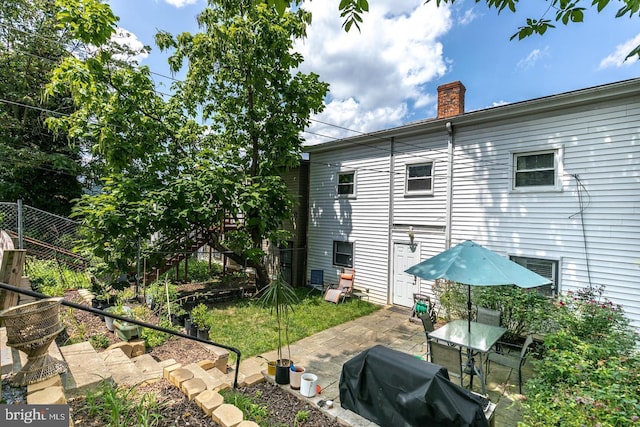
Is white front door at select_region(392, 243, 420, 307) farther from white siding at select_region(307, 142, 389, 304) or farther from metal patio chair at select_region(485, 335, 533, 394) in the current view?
metal patio chair at select_region(485, 335, 533, 394)

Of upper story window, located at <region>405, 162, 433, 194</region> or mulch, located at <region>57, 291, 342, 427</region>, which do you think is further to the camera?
upper story window, located at <region>405, 162, 433, 194</region>

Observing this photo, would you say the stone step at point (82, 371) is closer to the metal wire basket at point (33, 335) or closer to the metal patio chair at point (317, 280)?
the metal wire basket at point (33, 335)

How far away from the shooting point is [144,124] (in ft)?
30.2

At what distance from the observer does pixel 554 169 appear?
704cm

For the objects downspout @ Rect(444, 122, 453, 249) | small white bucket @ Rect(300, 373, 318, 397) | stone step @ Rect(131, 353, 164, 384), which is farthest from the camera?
downspout @ Rect(444, 122, 453, 249)

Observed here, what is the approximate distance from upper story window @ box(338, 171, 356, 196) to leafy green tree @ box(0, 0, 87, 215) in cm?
1250

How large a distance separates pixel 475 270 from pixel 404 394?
2.49 meters

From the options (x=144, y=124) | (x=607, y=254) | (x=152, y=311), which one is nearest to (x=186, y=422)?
(x=152, y=311)

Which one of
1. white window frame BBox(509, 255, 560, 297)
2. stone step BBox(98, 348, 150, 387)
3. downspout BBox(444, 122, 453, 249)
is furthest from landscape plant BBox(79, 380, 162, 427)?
white window frame BBox(509, 255, 560, 297)

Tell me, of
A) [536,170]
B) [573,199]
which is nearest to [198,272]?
[536,170]

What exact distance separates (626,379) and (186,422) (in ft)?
14.6

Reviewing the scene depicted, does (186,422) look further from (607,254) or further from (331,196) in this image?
(331,196)

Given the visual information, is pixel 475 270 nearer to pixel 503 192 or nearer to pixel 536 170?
pixel 503 192

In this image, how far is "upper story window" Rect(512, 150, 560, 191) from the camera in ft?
23.1
